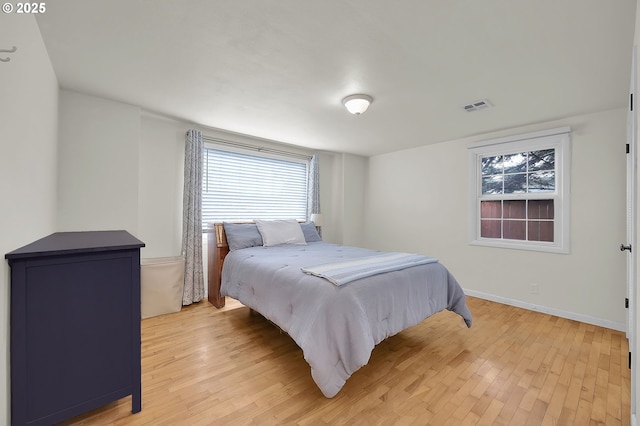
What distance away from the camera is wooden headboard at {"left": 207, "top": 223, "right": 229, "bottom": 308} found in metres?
3.33

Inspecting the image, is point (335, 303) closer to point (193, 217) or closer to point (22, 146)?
point (22, 146)

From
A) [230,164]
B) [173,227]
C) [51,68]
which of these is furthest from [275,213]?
[51,68]

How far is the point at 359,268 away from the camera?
7.18 feet

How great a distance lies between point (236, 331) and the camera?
2680mm

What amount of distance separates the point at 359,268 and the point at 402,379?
827 mm

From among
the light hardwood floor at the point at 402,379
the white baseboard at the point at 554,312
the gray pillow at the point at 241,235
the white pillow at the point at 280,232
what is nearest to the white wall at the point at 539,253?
the white baseboard at the point at 554,312

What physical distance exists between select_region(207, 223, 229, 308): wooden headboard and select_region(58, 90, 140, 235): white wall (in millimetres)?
864

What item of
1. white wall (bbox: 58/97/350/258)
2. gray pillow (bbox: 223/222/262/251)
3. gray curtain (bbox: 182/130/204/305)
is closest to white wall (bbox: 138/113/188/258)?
white wall (bbox: 58/97/350/258)

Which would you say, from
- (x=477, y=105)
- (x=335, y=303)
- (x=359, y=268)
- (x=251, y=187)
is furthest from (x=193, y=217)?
(x=477, y=105)

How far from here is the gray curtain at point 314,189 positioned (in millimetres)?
4820

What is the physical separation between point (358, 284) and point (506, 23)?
1859 millimetres

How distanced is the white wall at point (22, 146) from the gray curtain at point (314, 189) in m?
3.34

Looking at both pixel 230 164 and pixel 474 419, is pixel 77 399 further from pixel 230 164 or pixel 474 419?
pixel 230 164

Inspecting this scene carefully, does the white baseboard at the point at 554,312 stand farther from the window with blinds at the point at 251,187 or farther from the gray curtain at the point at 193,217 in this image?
the gray curtain at the point at 193,217
